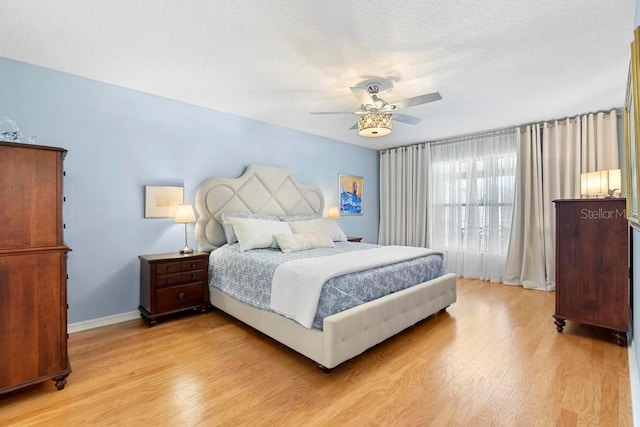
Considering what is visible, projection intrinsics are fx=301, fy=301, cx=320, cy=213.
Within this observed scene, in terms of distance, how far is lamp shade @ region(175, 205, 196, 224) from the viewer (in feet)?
10.8

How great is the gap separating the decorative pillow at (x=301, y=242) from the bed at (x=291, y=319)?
300 mm

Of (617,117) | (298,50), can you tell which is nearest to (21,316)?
(298,50)

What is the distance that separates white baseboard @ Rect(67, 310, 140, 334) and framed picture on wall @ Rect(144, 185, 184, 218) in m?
1.08

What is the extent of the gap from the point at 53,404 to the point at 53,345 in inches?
13.7

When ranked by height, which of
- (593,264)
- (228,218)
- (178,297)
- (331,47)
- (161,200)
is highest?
(331,47)

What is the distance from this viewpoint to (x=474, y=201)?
5.08 metres

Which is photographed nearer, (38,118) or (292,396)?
(292,396)

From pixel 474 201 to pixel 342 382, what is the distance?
4.12 metres

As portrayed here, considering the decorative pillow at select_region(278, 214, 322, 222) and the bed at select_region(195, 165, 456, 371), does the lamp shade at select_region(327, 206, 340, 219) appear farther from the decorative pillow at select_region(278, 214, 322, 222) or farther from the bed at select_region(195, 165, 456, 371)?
the decorative pillow at select_region(278, 214, 322, 222)

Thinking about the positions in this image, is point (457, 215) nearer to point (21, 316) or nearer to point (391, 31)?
point (391, 31)

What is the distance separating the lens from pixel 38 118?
2.72 metres

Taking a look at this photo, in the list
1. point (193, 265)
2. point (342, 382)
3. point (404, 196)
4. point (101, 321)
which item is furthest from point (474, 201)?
point (101, 321)

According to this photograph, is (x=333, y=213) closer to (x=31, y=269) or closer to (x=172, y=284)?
(x=172, y=284)

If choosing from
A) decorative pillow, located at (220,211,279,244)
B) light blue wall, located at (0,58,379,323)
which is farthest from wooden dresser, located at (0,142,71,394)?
decorative pillow, located at (220,211,279,244)
